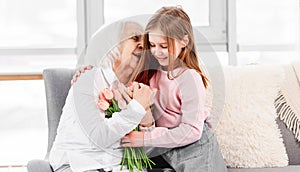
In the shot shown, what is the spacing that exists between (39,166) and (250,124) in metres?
0.85

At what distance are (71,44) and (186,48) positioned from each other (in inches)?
63.9

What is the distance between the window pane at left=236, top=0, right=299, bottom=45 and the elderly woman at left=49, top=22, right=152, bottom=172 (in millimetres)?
1591

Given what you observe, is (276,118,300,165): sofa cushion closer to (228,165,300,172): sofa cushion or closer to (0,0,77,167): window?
(228,165,300,172): sofa cushion

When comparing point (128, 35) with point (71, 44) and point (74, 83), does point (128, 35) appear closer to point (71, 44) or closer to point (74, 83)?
point (74, 83)

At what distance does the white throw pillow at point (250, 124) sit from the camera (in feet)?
6.55

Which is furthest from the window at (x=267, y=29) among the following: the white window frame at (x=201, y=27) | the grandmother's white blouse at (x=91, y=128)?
the grandmother's white blouse at (x=91, y=128)

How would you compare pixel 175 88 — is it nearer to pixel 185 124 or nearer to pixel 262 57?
pixel 185 124

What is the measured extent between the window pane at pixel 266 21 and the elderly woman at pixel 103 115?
1.59 meters

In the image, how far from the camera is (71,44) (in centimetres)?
306

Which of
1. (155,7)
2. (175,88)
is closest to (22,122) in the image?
(155,7)

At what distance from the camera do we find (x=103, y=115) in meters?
1.59

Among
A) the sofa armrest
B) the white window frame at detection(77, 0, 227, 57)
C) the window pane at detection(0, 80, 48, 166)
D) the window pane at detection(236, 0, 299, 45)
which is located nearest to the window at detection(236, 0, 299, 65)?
the window pane at detection(236, 0, 299, 45)

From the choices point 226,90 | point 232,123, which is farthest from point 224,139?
point 226,90

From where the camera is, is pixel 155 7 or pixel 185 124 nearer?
pixel 185 124
